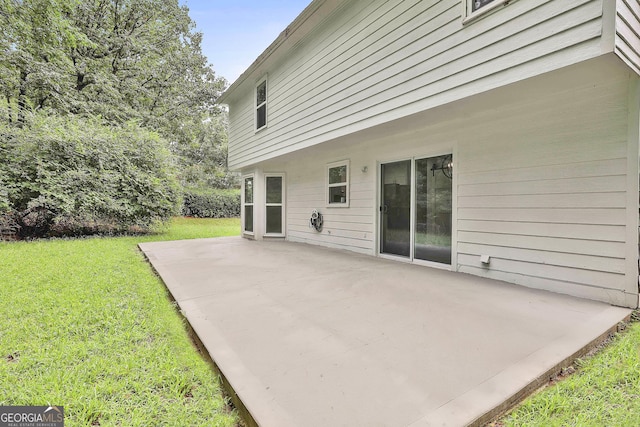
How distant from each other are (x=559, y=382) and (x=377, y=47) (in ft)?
13.9

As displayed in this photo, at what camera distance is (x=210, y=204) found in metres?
15.7

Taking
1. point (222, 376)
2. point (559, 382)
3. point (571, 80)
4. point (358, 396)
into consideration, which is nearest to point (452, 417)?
point (358, 396)

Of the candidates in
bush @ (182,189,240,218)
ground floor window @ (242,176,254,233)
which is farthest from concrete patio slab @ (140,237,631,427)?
bush @ (182,189,240,218)

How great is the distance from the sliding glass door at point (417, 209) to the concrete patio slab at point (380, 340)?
769 millimetres

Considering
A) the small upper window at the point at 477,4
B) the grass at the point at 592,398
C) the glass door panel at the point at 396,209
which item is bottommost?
the grass at the point at 592,398

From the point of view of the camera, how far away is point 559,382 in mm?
1813

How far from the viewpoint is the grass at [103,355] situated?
157cm

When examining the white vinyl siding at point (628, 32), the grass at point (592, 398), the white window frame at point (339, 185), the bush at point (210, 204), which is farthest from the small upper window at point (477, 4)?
the bush at point (210, 204)

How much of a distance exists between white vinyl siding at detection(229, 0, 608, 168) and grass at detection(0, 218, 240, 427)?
3546 millimetres

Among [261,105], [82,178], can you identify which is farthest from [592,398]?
[82,178]

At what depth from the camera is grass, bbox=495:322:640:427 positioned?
4.93ft

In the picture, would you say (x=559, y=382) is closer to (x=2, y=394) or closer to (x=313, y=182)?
(x=2, y=394)

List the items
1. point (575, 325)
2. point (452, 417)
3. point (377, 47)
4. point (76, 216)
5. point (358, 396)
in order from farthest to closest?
point (76, 216) < point (377, 47) < point (575, 325) < point (358, 396) < point (452, 417)

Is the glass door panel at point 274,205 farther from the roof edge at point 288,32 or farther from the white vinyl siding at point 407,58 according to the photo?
the roof edge at point 288,32
